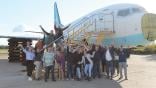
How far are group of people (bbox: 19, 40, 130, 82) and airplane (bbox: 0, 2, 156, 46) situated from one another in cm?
171

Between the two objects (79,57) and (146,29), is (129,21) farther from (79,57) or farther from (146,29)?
(79,57)

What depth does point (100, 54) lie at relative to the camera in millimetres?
15883

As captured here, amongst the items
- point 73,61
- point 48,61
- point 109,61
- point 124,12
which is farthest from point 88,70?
point 124,12

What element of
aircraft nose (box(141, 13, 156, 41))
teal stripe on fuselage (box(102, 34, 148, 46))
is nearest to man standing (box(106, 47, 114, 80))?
teal stripe on fuselage (box(102, 34, 148, 46))

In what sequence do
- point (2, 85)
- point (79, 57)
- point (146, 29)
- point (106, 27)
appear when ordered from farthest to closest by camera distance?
point (106, 27), point (146, 29), point (79, 57), point (2, 85)

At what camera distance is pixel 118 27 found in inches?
702

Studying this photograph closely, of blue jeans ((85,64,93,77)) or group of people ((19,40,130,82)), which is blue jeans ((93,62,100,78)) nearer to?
group of people ((19,40,130,82))

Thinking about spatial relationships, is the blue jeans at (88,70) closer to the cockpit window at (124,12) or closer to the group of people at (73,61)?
the group of people at (73,61)

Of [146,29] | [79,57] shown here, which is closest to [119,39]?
[146,29]

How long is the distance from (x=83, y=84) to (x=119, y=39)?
16.0 ft

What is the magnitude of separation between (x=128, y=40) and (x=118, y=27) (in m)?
0.97

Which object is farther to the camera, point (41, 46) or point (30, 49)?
point (41, 46)

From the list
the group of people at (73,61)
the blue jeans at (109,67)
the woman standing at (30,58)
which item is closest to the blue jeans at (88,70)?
the group of people at (73,61)

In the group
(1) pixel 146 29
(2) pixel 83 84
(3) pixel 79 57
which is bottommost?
(2) pixel 83 84
